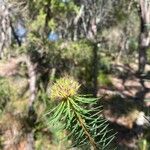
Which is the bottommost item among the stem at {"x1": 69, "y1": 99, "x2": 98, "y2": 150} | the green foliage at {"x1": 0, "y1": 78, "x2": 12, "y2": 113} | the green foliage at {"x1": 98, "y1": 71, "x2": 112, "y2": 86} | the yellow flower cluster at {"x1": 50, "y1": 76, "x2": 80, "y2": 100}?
the green foliage at {"x1": 98, "y1": 71, "x2": 112, "y2": 86}

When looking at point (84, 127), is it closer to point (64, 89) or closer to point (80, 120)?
point (80, 120)

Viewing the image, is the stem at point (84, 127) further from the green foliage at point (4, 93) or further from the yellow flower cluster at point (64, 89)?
the green foliage at point (4, 93)

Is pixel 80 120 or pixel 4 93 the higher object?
pixel 80 120

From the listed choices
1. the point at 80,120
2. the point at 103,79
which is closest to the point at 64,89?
the point at 80,120

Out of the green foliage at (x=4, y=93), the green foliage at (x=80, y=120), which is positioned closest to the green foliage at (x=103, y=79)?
the green foliage at (x=4, y=93)

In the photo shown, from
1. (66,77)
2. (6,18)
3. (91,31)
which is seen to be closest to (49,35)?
(6,18)

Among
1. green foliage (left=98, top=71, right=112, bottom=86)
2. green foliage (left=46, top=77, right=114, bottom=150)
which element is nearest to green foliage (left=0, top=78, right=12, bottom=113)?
green foliage (left=98, top=71, right=112, bottom=86)

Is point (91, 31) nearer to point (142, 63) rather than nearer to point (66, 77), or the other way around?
point (142, 63)

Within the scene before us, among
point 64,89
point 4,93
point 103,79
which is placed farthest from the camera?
point 103,79

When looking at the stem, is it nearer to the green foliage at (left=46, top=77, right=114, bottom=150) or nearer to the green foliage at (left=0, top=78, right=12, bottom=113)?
the green foliage at (left=46, top=77, right=114, bottom=150)
